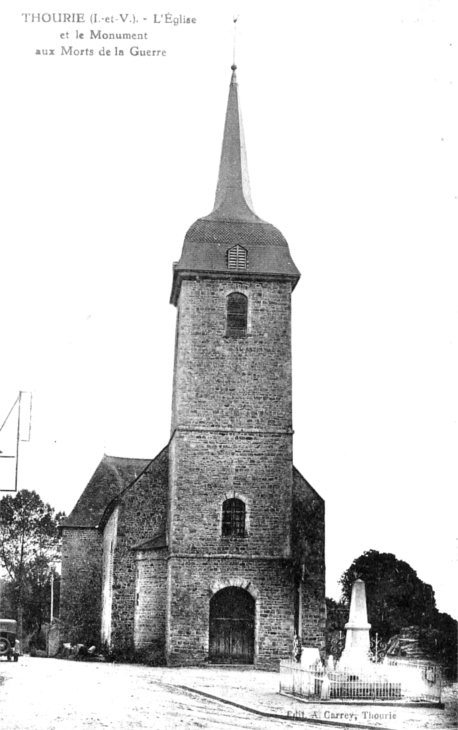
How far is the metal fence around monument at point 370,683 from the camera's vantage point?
55.3 ft

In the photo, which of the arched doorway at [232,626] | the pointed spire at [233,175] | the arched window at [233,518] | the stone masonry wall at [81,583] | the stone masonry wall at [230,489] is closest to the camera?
the arched doorway at [232,626]

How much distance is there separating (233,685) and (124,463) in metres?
27.4

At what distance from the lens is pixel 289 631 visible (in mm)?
27438

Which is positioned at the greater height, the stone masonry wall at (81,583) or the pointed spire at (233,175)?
the pointed spire at (233,175)

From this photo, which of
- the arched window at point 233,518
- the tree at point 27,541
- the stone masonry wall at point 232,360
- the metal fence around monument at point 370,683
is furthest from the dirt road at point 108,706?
the tree at point 27,541

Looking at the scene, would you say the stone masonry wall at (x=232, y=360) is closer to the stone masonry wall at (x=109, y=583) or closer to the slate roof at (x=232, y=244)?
the slate roof at (x=232, y=244)

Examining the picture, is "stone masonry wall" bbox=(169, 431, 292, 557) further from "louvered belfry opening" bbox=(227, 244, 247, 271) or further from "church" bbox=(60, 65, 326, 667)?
"louvered belfry opening" bbox=(227, 244, 247, 271)

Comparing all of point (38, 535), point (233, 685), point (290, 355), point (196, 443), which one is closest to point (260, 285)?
point (290, 355)

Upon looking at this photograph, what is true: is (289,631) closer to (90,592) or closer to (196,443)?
(196,443)

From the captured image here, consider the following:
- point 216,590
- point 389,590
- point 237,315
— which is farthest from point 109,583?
point 389,590

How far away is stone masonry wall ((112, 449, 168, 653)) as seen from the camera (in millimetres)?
29812

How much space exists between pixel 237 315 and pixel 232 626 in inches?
376

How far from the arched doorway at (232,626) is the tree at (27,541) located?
104 feet

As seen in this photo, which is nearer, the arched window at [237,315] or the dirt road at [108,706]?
the dirt road at [108,706]
